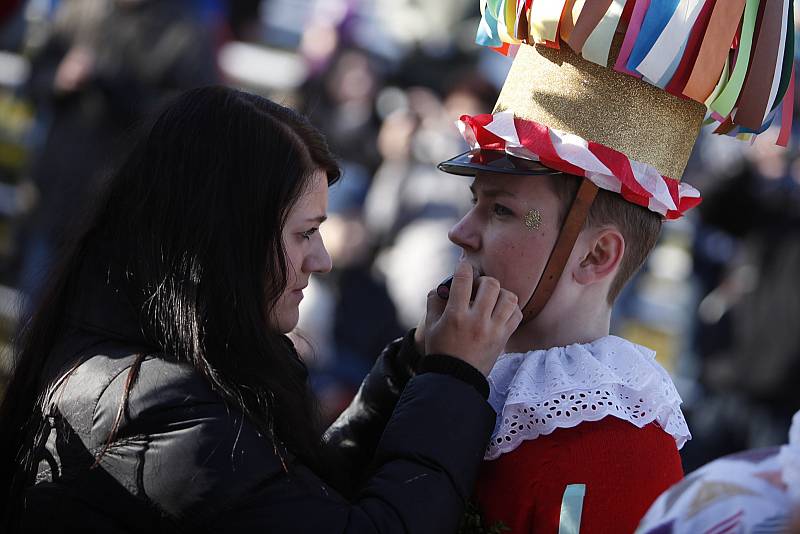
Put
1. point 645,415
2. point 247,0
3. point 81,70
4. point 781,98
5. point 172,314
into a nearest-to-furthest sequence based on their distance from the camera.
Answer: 1. point 172,314
2. point 645,415
3. point 781,98
4. point 81,70
5. point 247,0

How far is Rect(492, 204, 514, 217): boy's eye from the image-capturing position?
2492 mm

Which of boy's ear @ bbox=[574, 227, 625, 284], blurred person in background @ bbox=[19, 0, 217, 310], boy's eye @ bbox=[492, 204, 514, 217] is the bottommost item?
blurred person in background @ bbox=[19, 0, 217, 310]

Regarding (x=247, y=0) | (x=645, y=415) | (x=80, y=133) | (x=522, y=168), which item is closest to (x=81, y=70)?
(x=80, y=133)

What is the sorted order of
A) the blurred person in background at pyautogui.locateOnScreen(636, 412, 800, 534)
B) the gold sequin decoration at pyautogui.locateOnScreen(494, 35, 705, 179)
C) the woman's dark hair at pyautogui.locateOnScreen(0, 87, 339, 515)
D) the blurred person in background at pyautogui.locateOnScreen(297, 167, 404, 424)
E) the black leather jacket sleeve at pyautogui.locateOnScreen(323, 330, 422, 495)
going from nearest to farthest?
the blurred person in background at pyautogui.locateOnScreen(636, 412, 800, 534) → the woman's dark hair at pyautogui.locateOnScreen(0, 87, 339, 515) → the gold sequin decoration at pyautogui.locateOnScreen(494, 35, 705, 179) → the black leather jacket sleeve at pyautogui.locateOnScreen(323, 330, 422, 495) → the blurred person in background at pyautogui.locateOnScreen(297, 167, 404, 424)

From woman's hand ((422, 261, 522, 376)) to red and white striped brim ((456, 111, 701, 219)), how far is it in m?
0.29

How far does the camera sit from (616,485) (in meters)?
2.20

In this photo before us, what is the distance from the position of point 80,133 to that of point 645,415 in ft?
13.9

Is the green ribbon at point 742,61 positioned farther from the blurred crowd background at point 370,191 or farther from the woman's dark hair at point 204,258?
the blurred crowd background at point 370,191

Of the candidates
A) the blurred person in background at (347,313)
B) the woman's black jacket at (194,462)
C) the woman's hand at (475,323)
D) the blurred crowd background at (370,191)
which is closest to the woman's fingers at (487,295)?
the woman's hand at (475,323)

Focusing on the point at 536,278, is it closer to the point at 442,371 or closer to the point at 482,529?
the point at 442,371

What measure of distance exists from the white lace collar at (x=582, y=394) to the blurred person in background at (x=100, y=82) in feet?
12.3

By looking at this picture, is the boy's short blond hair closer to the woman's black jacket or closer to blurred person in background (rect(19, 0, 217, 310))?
the woman's black jacket

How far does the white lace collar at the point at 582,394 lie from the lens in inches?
89.1

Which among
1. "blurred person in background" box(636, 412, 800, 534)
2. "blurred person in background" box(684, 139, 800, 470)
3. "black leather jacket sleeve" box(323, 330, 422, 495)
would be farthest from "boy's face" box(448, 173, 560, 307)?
"blurred person in background" box(684, 139, 800, 470)
